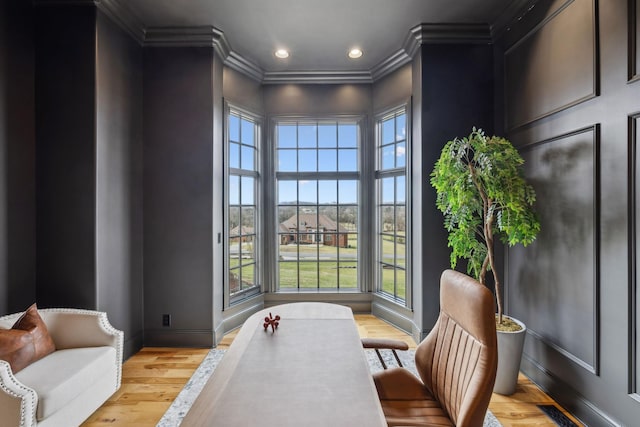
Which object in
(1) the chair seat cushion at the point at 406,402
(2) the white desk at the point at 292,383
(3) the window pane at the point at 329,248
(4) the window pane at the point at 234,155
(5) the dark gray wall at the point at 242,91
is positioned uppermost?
(5) the dark gray wall at the point at 242,91

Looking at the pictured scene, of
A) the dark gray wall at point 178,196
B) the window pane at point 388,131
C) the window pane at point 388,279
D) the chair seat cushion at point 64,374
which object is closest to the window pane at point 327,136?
the window pane at point 388,131

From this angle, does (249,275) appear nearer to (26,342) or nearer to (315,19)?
→ (26,342)

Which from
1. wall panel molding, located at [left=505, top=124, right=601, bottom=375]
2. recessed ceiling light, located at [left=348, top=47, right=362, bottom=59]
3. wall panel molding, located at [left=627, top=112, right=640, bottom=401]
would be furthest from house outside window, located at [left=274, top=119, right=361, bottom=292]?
wall panel molding, located at [left=627, top=112, right=640, bottom=401]

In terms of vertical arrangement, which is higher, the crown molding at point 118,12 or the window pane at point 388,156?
the crown molding at point 118,12

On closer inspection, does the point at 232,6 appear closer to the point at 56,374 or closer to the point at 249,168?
the point at 249,168

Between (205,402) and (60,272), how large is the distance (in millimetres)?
2269

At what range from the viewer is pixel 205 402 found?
110 cm

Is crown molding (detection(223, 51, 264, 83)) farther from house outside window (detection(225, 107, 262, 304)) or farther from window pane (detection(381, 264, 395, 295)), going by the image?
window pane (detection(381, 264, 395, 295))

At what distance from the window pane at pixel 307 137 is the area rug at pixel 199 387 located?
2505 mm

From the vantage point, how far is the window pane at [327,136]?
4082 millimetres

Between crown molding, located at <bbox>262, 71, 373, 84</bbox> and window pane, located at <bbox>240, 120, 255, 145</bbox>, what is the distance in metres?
0.58

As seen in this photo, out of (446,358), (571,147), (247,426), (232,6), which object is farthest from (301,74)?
(247,426)

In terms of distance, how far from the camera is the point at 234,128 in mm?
3623

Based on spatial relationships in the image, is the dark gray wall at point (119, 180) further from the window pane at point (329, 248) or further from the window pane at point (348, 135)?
the window pane at point (348, 135)
